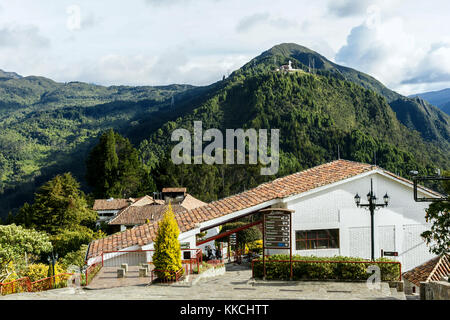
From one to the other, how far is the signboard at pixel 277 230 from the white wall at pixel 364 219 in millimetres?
1317

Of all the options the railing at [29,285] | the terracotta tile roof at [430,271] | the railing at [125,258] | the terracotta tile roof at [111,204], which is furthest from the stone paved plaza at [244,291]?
the terracotta tile roof at [111,204]

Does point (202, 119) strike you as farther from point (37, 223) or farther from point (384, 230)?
point (384, 230)

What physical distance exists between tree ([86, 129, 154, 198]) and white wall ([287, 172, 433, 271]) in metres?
56.0

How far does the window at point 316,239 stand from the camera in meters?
17.3

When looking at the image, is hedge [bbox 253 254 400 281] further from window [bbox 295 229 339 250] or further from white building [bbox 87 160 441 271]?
white building [bbox 87 160 441 271]

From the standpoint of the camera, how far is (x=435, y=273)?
17625 millimetres

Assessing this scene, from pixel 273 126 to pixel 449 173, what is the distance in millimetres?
126188

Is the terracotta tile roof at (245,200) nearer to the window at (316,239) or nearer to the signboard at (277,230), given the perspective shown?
the signboard at (277,230)

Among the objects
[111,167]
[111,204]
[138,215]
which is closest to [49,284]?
[138,215]

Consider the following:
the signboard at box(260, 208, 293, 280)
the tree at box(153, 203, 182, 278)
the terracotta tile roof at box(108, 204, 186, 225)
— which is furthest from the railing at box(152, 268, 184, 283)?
the terracotta tile roof at box(108, 204, 186, 225)

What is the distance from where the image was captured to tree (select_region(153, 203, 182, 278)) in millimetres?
13359

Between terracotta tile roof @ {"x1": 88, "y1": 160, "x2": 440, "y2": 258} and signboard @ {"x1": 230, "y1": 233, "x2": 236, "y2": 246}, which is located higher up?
terracotta tile roof @ {"x1": 88, "y1": 160, "x2": 440, "y2": 258}
